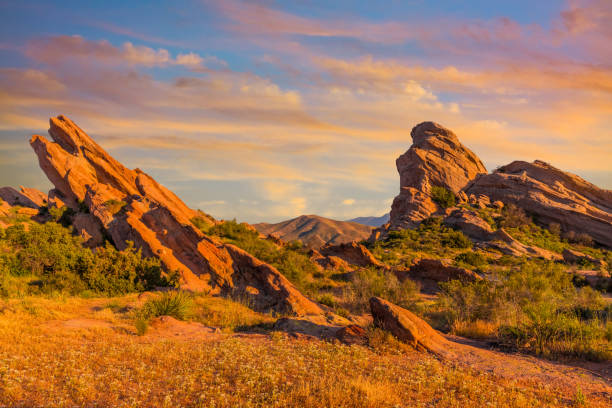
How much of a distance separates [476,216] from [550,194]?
13.8m

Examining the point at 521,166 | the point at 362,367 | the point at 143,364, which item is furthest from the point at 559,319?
the point at 521,166

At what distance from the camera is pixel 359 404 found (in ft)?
19.6

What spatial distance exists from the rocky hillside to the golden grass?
3490 centimetres

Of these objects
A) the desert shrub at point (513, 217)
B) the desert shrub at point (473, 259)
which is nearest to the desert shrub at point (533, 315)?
the desert shrub at point (473, 259)

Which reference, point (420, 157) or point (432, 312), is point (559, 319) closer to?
point (432, 312)

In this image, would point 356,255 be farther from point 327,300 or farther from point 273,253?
point 327,300

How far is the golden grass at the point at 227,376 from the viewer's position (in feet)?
19.8

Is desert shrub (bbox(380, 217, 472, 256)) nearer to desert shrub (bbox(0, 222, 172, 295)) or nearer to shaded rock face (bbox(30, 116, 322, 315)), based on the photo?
shaded rock face (bbox(30, 116, 322, 315))

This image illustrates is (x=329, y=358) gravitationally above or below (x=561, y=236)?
below

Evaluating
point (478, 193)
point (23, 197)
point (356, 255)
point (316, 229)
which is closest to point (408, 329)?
point (356, 255)

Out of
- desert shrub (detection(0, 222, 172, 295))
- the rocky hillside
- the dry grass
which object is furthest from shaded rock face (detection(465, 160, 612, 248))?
desert shrub (detection(0, 222, 172, 295))

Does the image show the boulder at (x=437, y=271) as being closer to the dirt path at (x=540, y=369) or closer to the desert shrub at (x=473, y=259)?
the desert shrub at (x=473, y=259)

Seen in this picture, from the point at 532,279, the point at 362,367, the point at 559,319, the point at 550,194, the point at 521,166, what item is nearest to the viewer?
the point at 362,367

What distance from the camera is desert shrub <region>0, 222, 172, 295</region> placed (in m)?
16.1
